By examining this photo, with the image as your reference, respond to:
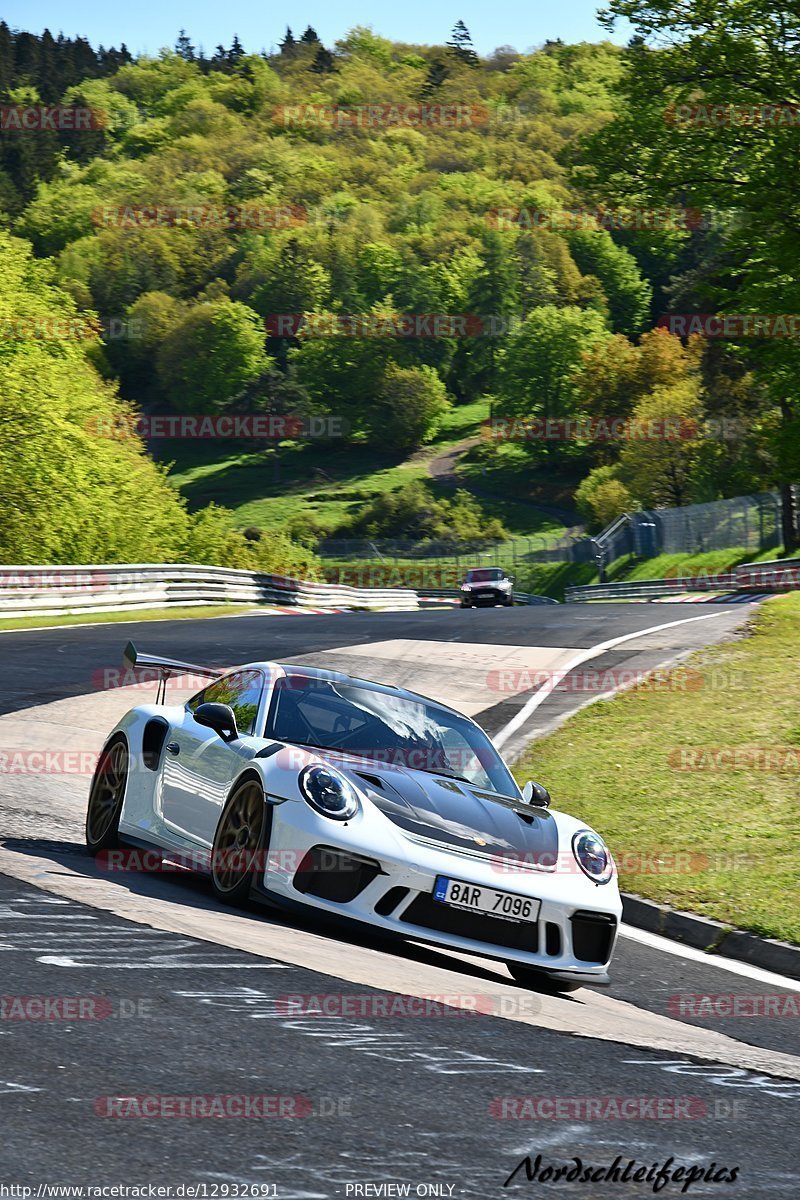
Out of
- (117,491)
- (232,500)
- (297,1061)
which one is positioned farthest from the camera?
(232,500)

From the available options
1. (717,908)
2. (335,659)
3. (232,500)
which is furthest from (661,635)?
(232,500)

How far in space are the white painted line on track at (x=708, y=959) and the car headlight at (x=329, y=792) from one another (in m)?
2.56

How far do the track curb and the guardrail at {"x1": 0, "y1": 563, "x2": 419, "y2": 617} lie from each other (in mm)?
21401

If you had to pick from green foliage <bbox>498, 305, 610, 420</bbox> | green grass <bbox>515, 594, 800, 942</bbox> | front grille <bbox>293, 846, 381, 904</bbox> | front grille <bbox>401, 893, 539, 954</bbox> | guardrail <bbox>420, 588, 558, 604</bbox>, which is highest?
green foliage <bbox>498, 305, 610, 420</bbox>

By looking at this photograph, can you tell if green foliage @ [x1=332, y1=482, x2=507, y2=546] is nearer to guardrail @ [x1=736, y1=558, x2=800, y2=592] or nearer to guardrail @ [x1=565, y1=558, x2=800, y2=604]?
guardrail @ [x1=565, y1=558, x2=800, y2=604]

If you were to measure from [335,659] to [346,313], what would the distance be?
143846 mm

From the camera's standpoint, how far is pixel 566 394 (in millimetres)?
123812

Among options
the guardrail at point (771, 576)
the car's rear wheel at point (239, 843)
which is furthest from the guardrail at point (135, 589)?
the car's rear wheel at point (239, 843)

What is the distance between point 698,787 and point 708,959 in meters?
4.63

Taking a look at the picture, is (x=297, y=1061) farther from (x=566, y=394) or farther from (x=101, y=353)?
(x=101, y=353)

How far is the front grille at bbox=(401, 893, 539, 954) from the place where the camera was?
6777mm

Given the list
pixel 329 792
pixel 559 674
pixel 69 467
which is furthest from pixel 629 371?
pixel 329 792

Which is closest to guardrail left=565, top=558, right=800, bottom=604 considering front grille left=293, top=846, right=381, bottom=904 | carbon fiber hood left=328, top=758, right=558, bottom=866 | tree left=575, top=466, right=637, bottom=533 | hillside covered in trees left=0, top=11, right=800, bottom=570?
hillside covered in trees left=0, top=11, right=800, bottom=570

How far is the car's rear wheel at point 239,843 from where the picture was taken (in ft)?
23.6
